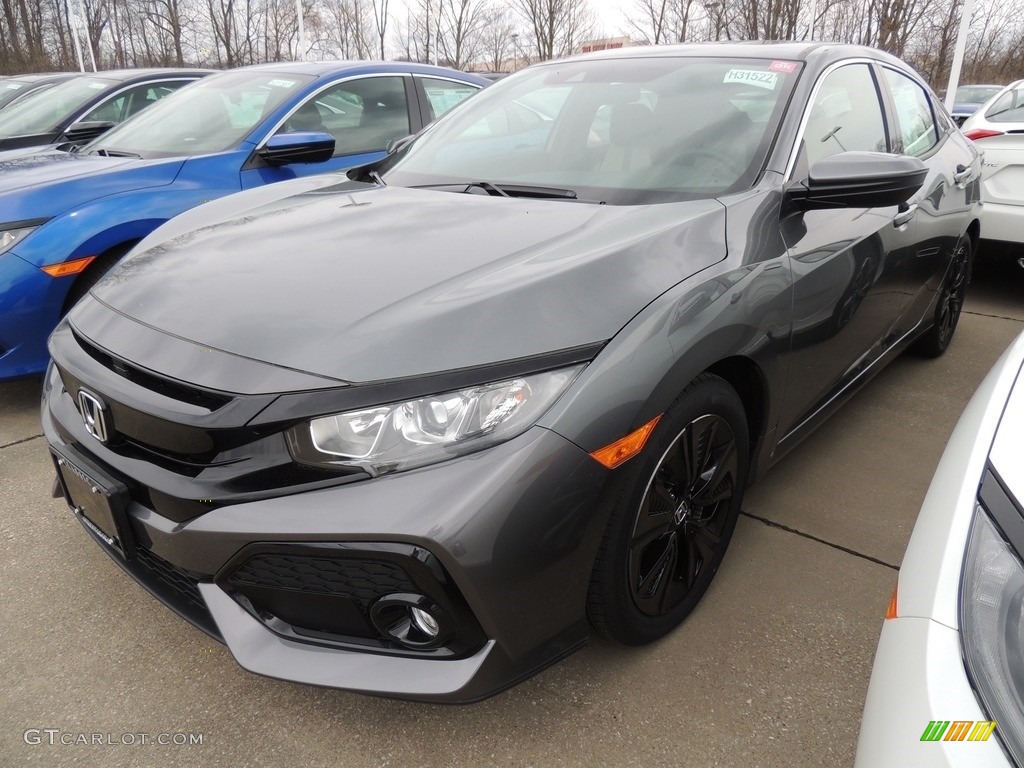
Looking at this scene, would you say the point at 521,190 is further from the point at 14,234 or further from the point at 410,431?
the point at 14,234

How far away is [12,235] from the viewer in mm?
3078

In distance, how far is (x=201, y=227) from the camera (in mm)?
2203

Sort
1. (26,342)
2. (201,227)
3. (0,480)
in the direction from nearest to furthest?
(201,227) < (0,480) < (26,342)

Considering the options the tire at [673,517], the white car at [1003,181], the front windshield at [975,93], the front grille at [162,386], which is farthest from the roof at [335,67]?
the front windshield at [975,93]

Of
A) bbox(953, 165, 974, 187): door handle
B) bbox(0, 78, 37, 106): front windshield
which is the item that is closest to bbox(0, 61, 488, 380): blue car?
bbox(953, 165, 974, 187): door handle

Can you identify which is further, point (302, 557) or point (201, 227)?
point (201, 227)

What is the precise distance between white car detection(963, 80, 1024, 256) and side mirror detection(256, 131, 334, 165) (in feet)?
13.0

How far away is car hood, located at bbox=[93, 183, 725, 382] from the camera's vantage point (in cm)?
146

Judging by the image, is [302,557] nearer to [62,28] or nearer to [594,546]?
[594,546]

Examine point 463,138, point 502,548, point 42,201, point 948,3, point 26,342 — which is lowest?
point 26,342

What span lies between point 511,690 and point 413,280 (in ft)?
3.29

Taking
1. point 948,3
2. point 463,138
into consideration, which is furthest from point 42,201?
point 948,3

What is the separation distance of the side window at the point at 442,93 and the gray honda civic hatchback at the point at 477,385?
8.40 ft

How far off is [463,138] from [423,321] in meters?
1.49
